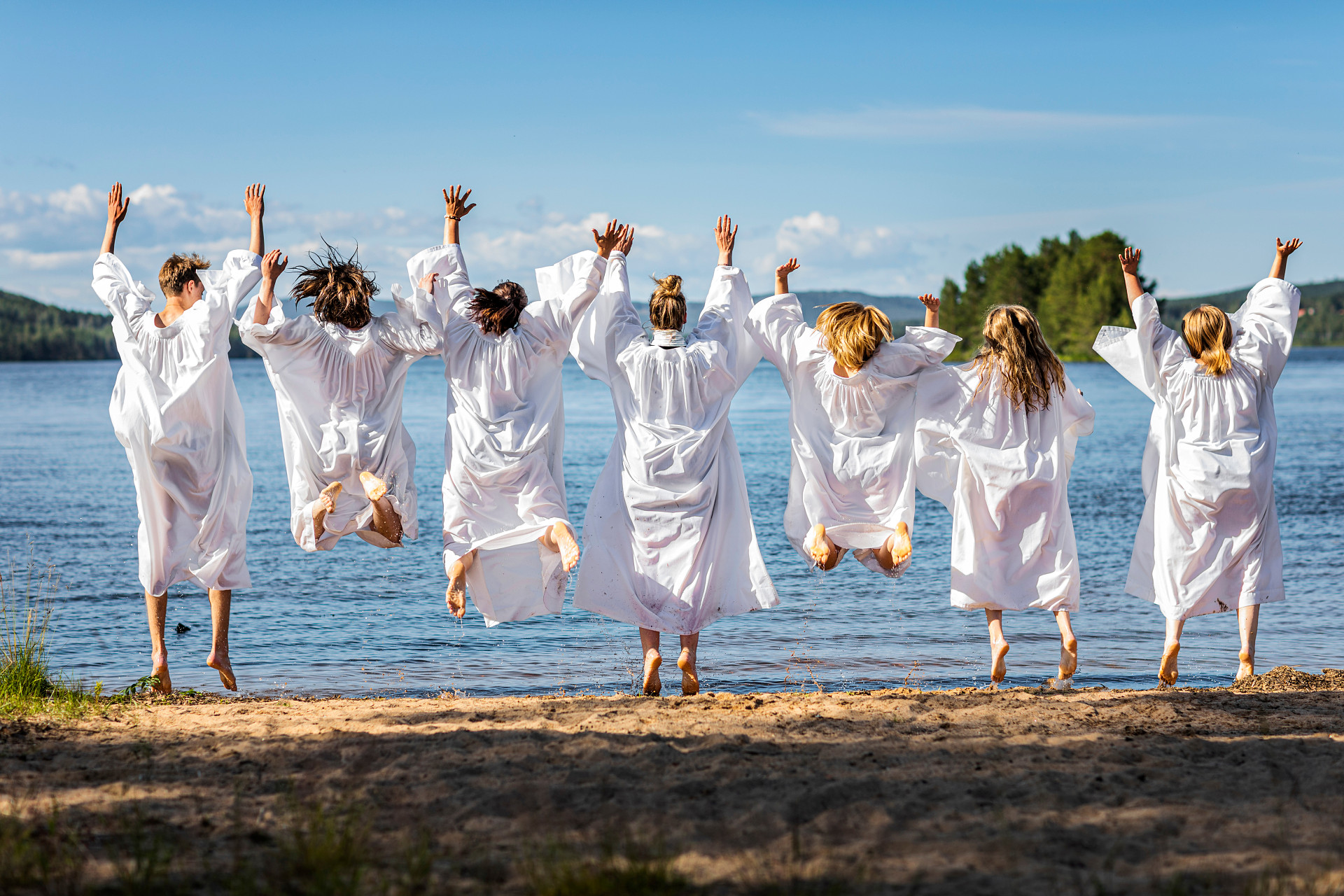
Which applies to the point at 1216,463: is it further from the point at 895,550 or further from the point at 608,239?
the point at 608,239

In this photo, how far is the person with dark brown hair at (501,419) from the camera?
708cm

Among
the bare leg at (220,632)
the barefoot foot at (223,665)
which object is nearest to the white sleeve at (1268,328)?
Answer: the bare leg at (220,632)

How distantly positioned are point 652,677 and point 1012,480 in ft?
8.60

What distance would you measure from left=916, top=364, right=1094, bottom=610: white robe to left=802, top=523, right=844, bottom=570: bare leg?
76cm

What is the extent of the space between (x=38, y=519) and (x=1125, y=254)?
16.4 meters

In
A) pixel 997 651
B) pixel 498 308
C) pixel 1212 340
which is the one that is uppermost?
pixel 498 308

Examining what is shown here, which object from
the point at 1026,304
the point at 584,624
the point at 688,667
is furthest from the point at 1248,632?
the point at 1026,304

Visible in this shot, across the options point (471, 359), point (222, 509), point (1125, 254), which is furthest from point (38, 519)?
point (1125, 254)

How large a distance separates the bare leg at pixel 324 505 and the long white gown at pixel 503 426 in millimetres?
713

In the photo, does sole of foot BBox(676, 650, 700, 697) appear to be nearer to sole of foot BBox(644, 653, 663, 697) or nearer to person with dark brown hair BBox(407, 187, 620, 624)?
sole of foot BBox(644, 653, 663, 697)

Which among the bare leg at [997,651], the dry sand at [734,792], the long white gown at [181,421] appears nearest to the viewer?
the dry sand at [734,792]

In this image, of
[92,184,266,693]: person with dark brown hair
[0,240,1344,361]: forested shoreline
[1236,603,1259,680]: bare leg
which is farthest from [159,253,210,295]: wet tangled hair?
[0,240,1344,361]: forested shoreline

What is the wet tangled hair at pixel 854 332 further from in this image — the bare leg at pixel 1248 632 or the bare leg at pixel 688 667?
the bare leg at pixel 1248 632

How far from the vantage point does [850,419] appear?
7250 millimetres
